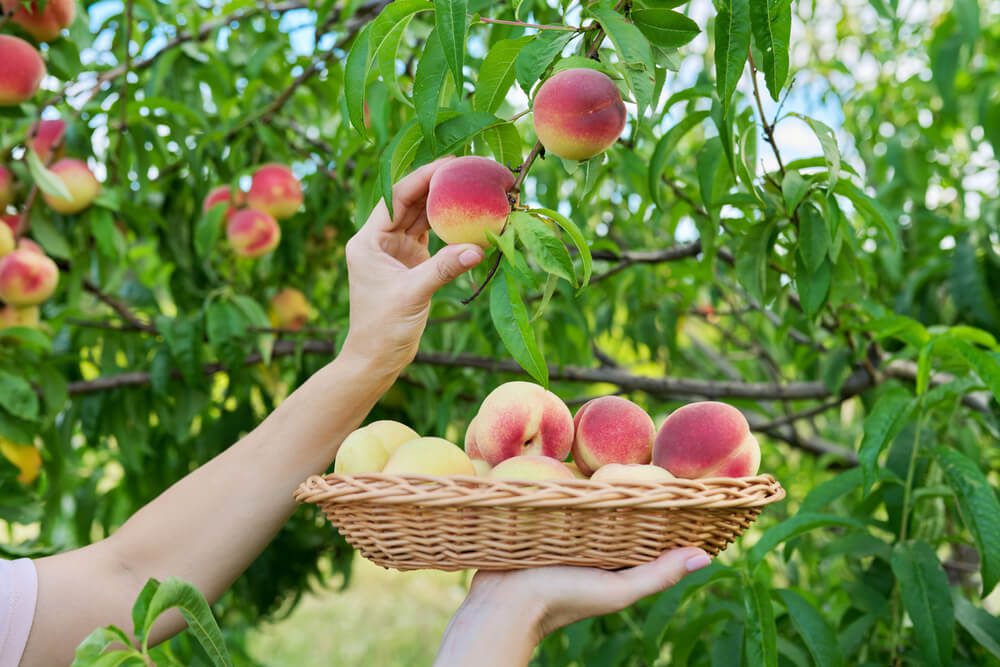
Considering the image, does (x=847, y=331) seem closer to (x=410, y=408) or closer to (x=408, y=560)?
(x=410, y=408)

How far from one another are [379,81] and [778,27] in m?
0.81

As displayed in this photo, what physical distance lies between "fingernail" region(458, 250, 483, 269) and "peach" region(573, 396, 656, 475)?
191 mm

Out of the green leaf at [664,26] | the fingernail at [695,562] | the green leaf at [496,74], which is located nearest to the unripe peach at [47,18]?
the green leaf at [496,74]

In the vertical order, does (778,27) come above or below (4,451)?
above

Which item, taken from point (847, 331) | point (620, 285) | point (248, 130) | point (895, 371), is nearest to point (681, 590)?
point (847, 331)

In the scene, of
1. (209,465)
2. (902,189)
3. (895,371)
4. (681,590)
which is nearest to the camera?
(209,465)

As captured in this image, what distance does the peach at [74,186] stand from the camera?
157 cm

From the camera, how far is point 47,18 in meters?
1.56

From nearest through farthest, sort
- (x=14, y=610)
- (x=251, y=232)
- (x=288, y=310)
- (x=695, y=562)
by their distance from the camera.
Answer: (x=695, y=562), (x=14, y=610), (x=251, y=232), (x=288, y=310)

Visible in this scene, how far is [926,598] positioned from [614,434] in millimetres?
495

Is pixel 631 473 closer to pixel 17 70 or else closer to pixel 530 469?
pixel 530 469

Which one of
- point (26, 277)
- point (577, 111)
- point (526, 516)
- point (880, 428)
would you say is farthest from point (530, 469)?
point (26, 277)

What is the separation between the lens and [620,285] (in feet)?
6.16

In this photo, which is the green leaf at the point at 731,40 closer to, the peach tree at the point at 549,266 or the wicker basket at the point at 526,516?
the peach tree at the point at 549,266
